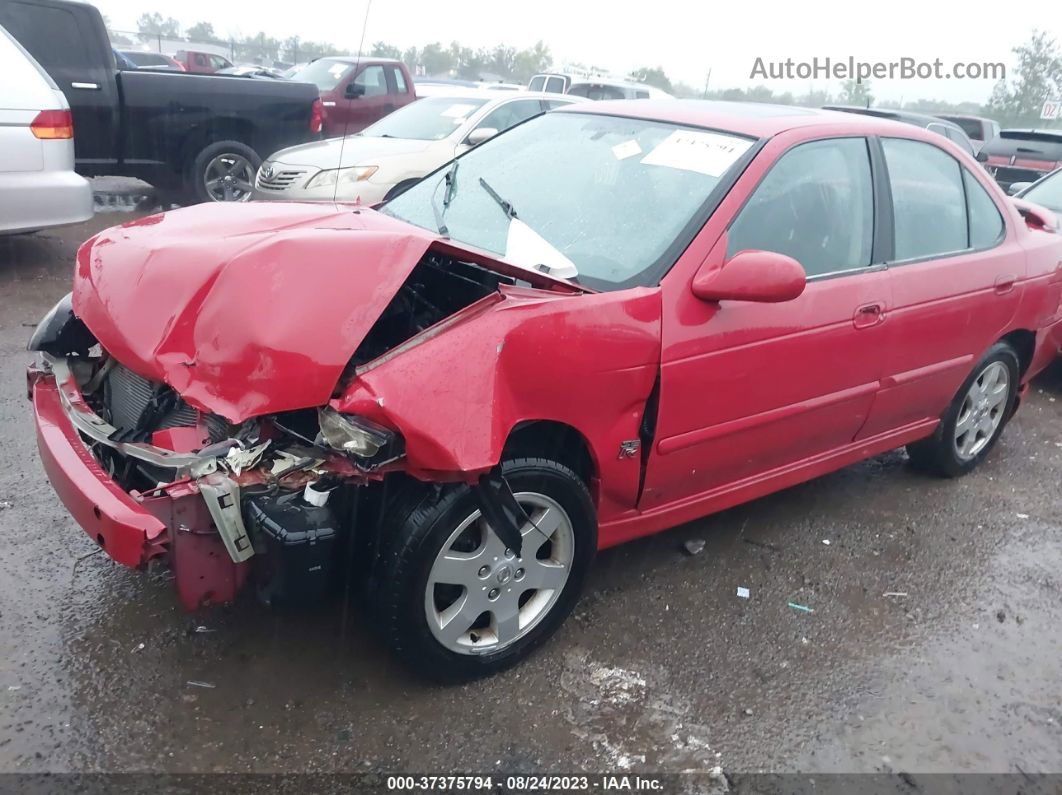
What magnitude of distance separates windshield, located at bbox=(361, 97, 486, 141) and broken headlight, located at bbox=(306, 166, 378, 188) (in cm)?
85

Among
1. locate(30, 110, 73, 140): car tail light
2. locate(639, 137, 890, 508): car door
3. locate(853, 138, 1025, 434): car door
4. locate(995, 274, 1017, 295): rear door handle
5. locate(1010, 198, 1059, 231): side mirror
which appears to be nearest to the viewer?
locate(639, 137, 890, 508): car door

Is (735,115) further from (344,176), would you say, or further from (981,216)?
(344,176)

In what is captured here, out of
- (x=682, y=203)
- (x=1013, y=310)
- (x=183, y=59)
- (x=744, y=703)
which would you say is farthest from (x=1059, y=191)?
(x=183, y=59)

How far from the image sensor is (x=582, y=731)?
2.59 meters

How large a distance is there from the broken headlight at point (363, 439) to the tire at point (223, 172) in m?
7.27

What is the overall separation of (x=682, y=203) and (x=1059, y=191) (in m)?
5.58

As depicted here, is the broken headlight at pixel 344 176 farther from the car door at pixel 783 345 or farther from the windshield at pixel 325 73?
the windshield at pixel 325 73

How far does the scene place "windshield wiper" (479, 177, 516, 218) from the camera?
3.25 metres

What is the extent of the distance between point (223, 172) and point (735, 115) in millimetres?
7036

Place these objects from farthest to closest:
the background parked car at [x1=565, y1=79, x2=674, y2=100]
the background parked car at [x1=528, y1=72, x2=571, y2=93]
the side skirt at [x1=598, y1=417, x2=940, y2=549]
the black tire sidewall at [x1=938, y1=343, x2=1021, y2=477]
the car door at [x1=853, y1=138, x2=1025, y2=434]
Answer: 1. the background parked car at [x1=528, y1=72, x2=571, y2=93]
2. the background parked car at [x1=565, y1=79, x2=674, y2=100]
3. the black tire sidewall at [x1=938, y1=343, x2=1021, y2=477]
4. the car door at [x1=853, y1=138, x2=1025, y2=434]
5. the side skirt at [x1=598, y1=417, x2=940, y2=549]

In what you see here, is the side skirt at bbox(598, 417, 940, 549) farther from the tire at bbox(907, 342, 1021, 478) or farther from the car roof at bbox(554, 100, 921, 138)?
the car roof at bbox(554, 100, 921, 138)

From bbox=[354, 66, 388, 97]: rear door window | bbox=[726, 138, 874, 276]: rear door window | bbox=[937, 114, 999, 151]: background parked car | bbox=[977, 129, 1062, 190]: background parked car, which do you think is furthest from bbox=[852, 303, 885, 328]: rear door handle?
bbox=[937, 114, 999, 151]: background parked car

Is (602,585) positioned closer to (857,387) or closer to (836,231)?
(857,387)

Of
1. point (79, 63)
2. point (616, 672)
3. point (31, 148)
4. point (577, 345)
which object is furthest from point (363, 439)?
point (79, 63)
